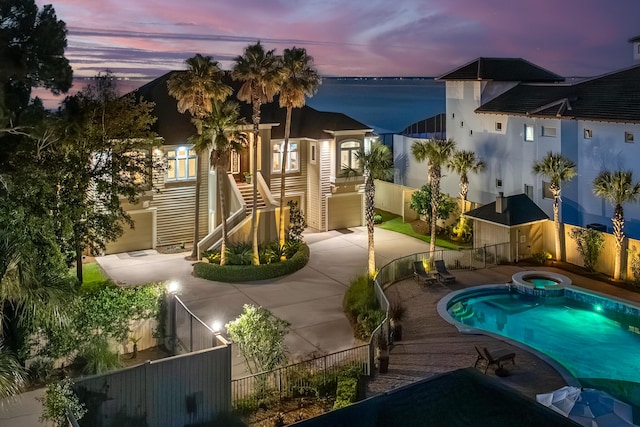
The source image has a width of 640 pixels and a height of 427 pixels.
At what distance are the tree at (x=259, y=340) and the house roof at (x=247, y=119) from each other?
16.9 m

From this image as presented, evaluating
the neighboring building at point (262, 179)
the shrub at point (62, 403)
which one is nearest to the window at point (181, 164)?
the neighboring building at point (262, 179)

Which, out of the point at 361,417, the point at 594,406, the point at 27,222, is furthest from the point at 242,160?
the point at 361,417

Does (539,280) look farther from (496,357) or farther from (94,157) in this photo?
(94,157)

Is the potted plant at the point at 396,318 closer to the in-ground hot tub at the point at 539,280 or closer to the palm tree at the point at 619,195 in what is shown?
the in-ground hot tub at the point at 539,280

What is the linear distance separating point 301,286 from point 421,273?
16.5 feet

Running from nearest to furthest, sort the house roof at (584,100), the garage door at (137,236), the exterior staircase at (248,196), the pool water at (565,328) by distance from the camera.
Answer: the pool water at (565,328) → the house roof at (584,100) → the garage door at (137,236) → the exterior staircase at (248,196)

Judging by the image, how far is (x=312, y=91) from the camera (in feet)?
89.8

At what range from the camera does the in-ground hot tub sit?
24000mm

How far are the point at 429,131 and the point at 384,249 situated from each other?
71.3ft

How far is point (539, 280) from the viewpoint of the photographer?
25.3 metres

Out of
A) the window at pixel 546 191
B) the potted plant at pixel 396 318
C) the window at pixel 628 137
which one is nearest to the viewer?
the potted plant at pixel 396 318

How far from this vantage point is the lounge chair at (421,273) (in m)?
24.8

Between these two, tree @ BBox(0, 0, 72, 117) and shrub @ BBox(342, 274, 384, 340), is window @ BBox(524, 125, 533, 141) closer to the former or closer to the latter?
shrub @ BBox(342, 274, 384, 340)

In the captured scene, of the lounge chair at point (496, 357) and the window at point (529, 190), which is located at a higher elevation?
the window at point (529, 190)
